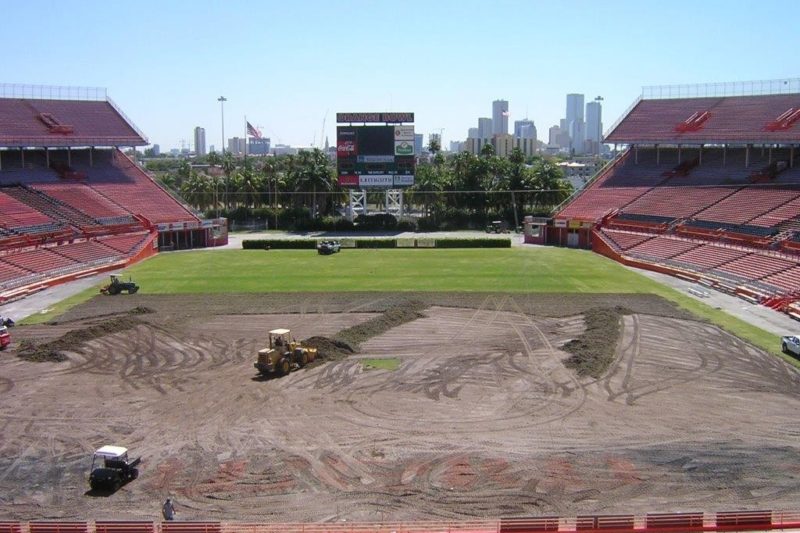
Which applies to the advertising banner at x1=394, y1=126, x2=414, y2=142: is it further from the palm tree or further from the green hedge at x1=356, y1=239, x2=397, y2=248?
the palm tree

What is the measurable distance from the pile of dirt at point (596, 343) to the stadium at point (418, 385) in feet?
0.64

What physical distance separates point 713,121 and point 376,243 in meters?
40.6

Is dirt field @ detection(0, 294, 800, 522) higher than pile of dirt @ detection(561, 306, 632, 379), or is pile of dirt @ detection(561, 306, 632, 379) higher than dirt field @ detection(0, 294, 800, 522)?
pile of dirt @ detection(561, 306, 632, 379)

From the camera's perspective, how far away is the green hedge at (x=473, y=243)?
79625 millimetres

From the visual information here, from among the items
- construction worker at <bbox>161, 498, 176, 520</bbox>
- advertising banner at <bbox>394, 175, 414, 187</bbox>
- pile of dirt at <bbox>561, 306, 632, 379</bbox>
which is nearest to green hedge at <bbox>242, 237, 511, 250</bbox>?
advertising banner at <bbox>394, 175, 414, 187</bbox>

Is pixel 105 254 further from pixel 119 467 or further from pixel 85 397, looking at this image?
pixel 119 467

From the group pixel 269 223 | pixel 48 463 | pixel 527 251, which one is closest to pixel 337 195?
pixel 269 223

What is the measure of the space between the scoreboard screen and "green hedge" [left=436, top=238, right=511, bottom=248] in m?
13.9

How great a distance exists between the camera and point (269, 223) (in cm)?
10450

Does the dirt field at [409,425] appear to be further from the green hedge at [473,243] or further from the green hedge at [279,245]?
the green hedge at [279,245]

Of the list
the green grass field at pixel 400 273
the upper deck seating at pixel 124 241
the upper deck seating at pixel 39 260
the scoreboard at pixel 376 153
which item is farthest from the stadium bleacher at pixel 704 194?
the upper deck seating at pixel 39 260

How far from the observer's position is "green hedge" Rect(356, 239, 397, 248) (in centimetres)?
8119

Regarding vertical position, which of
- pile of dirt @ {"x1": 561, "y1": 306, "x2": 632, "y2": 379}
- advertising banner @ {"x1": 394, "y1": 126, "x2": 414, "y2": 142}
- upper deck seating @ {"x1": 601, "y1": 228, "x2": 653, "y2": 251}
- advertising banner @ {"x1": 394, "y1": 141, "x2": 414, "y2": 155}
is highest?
advertising banner @ {"x1": 394, "y1": 126, "x2": 414, "y2": 142}

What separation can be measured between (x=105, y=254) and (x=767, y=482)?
196ft
